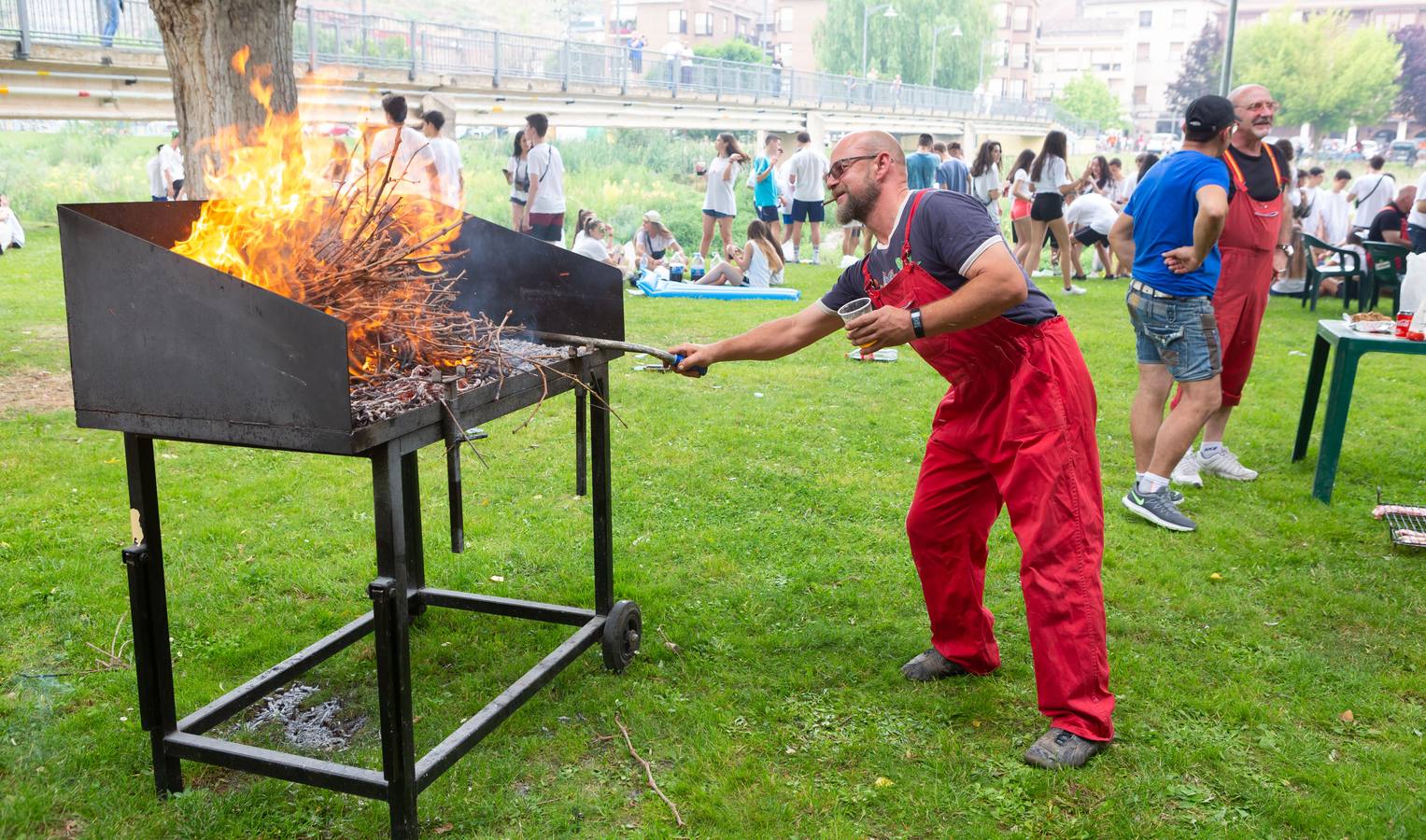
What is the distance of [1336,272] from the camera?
1279 cm

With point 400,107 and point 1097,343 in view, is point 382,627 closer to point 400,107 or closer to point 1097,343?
point 400,107

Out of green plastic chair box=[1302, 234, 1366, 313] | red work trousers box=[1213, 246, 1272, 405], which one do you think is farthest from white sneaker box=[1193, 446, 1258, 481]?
green plastic chair box=[1302, 234, 1366, 313]

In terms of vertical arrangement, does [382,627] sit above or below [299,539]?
above

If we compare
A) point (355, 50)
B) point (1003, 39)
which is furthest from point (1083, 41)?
point (355, 50)

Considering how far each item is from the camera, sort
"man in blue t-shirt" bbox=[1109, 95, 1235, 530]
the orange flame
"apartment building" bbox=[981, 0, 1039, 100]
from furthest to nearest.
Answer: "apartment building" bbox=[981, 0, 1039, 100] < "man in blue t-shirt" bbox=[1109, 95, 1235, 530] < the orange flame

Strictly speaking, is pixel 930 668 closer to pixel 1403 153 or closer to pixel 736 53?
pixel 1403 153

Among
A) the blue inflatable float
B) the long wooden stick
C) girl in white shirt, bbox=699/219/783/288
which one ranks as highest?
the long wooden stick

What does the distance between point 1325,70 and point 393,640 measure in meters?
82.2

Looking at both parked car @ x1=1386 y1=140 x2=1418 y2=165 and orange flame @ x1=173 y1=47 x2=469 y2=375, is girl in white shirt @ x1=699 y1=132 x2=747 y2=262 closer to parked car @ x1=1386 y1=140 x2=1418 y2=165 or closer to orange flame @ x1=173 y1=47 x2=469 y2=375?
orange flame @ x1=173 y1=47 x2=469 y2=375

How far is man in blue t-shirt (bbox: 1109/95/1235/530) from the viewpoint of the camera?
5449 mm

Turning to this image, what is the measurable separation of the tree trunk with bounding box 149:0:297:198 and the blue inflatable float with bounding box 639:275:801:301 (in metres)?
6.54

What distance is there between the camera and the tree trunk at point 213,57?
6430 mm

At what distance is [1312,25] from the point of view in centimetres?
7006

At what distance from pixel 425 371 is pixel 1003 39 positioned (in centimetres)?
10974
